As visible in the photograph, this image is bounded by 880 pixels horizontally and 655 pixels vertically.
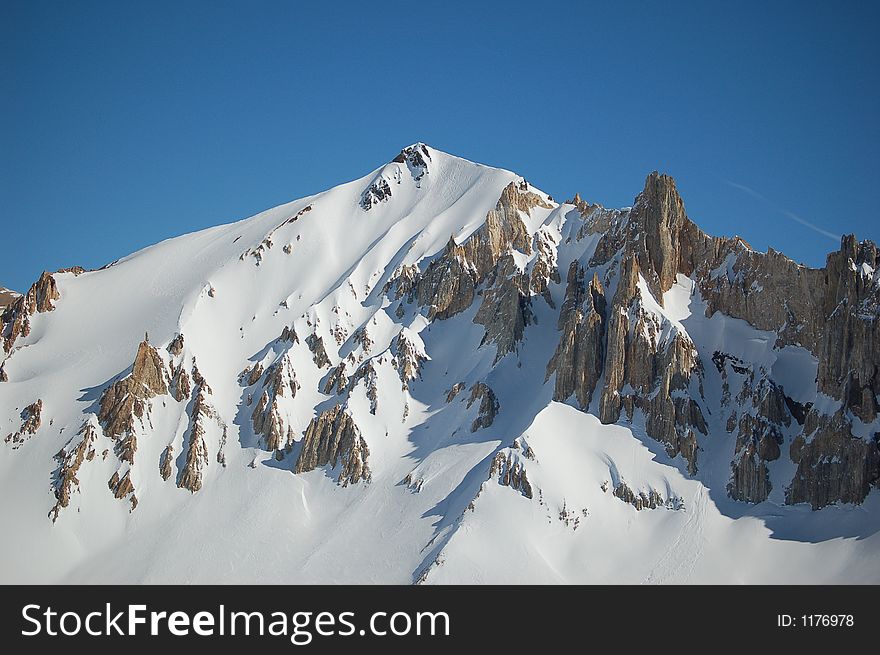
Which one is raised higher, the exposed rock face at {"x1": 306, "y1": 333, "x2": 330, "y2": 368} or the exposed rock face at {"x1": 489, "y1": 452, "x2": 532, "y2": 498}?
the exposed rock face at {"x1": 306, "y1": 333, "x2": 330, "y2": 368}

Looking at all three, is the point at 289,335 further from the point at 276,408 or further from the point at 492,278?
the point at 492,278

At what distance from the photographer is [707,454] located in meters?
135

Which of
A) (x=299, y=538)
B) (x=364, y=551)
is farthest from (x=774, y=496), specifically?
(x=299, y=538)

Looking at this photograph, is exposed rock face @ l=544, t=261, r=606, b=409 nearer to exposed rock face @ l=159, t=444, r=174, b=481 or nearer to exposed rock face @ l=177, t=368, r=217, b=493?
exposed rock face @ l=177, t=368, r=217, b=493

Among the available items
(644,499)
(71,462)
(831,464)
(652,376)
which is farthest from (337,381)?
(831,464)

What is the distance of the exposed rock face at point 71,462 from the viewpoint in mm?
149125

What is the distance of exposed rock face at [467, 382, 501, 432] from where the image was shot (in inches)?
5817

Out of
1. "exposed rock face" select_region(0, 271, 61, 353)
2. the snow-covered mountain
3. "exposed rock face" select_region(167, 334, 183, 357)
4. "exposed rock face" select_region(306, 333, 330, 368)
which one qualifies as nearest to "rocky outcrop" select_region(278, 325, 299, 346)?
the snow-covered mountain

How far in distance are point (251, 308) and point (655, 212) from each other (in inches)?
3328

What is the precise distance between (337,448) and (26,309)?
8551 centimetres

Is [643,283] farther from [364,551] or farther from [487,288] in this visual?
[364,551]

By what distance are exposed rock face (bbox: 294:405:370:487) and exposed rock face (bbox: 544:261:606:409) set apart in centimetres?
3432

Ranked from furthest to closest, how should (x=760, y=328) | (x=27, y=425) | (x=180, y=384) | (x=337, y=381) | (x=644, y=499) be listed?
(x=180, y=384), (x=337, y=381), (x=27, y=425), (x=760, y=328), (x=644, y=499)

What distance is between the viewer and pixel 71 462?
152375mm
